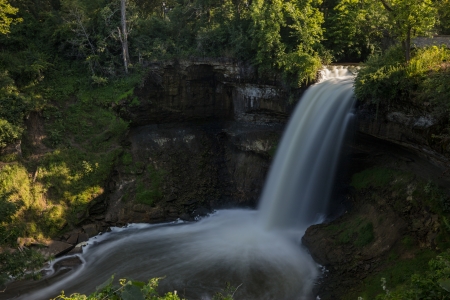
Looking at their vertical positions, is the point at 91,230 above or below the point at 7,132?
below

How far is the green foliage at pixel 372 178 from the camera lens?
15.6 m

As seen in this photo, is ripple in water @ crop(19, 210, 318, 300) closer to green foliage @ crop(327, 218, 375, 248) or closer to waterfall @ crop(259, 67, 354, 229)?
waterfall @ crop(259, 67, 354, 229)

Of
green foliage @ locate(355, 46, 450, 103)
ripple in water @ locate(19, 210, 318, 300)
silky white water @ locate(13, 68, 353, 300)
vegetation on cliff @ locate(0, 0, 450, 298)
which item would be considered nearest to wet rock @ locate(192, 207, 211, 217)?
silky white water @ locate(13, 68, 353, 300)

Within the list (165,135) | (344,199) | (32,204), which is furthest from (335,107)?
(32,204)

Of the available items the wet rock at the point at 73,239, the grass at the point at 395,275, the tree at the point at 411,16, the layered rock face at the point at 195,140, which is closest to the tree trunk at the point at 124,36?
the layered rock face at the point at 195,140

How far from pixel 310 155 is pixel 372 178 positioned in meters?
3.18

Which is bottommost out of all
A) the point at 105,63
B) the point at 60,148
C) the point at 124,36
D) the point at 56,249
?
the point at 56,249

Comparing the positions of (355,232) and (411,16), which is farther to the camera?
(355,232)

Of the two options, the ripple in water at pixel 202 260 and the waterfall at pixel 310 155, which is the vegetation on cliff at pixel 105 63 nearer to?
the waterfall at pixel 310 155

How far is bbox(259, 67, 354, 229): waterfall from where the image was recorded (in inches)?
648

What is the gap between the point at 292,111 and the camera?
19.3 m

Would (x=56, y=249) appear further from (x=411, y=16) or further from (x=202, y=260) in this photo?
(x=411, y=16)

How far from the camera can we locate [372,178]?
16.3m

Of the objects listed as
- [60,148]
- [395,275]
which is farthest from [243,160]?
[395,275]
